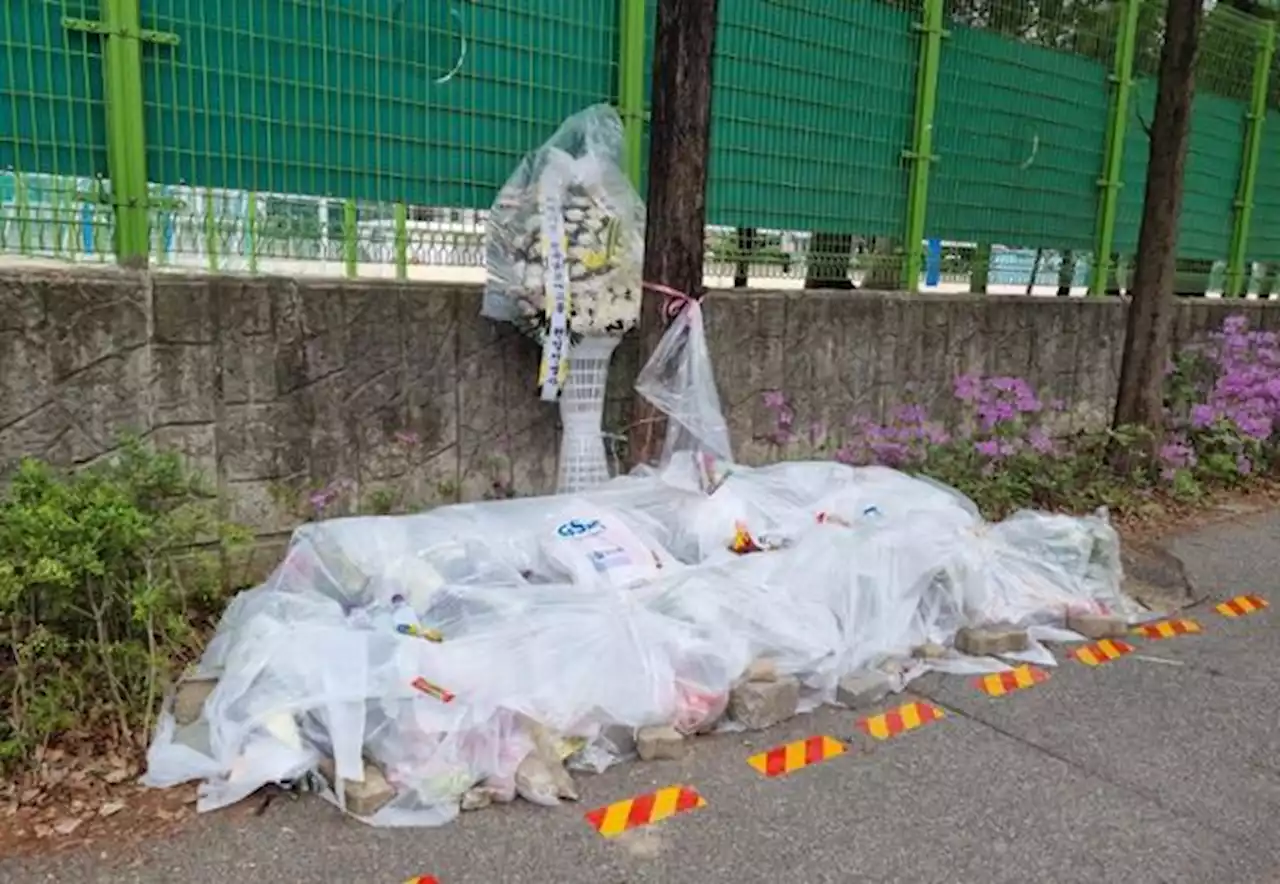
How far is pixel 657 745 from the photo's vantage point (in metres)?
3.08

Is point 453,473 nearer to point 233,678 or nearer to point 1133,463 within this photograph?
point 233,678

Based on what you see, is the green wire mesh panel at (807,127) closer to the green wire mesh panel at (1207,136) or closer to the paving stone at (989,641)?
the paving stone at (989,641)

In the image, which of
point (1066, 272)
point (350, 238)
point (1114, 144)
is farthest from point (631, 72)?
point (1114, 144)

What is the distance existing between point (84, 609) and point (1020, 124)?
6407 millimetres

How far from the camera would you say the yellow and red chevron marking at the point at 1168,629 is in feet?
14.4

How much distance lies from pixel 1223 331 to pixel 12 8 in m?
8.15

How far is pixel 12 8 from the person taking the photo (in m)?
3.58

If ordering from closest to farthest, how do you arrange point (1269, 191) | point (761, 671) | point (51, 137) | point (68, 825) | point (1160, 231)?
point (68, 825), point (761, 671), point (51, 137), point (1160, 231), point (1269, 191)

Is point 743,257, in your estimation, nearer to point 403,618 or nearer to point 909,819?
point 403,618

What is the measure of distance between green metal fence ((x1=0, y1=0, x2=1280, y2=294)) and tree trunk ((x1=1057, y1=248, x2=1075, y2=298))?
0.06ft

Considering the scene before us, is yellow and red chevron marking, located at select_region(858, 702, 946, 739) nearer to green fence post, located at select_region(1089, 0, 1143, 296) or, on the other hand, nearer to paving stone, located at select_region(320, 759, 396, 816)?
paving stone, located at select_region(320, 759, 396, 816)

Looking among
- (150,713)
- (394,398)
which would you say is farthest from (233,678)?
(394,398)

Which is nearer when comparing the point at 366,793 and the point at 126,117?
the point at 366,793

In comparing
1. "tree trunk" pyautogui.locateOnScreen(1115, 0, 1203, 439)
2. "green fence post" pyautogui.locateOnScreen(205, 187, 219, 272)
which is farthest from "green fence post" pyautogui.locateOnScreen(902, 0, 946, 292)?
"green fence post" pyautogui.locateOnScreen(205, 187, 219, 272)
